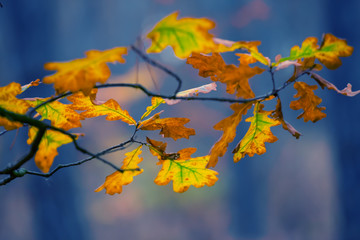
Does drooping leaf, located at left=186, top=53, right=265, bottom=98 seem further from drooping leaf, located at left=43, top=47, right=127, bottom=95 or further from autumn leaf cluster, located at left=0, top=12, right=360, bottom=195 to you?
drooping leaf, located at left=43, top=47, right=127, bottom=95

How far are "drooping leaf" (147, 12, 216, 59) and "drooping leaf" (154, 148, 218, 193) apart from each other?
0.61ft

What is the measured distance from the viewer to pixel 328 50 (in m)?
0.31

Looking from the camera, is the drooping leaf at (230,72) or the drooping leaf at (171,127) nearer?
the drooping leaf at (230,72)

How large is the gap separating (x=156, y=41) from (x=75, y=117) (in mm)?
182

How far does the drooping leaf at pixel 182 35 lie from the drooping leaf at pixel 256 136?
6.1 inches

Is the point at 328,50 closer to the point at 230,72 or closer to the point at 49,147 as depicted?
the point at 230,72

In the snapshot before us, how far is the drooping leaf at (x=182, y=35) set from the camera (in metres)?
0.27

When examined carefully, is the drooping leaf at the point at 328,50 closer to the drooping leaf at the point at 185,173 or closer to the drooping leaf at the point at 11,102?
the drooping leaf at the point at 185,173

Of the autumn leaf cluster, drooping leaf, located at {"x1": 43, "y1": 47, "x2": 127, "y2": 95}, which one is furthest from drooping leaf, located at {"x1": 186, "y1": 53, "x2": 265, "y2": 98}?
drooping leaf, located at {"x1": 43, "y1": 47, "x2": 127, "y2": 95}

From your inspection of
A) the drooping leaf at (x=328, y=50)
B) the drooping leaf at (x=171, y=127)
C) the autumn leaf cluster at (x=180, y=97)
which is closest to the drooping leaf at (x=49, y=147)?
the autumn leaf cluster at (x=180, y=97)

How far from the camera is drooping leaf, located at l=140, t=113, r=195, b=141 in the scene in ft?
1.39

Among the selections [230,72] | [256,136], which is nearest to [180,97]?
[230,72]

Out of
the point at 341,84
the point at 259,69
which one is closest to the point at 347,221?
the point at 341,84

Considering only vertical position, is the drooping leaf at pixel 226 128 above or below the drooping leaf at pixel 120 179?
above
